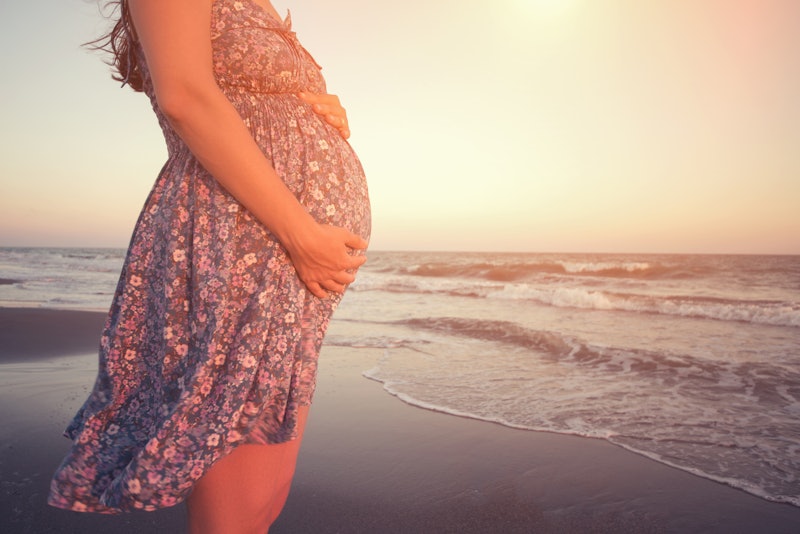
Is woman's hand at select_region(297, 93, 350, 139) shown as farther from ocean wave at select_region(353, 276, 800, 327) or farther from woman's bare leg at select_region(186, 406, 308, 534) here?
ocean wave at select_region(353, 276, 800, 327)

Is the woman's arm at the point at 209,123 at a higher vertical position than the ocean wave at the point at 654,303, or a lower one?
higher

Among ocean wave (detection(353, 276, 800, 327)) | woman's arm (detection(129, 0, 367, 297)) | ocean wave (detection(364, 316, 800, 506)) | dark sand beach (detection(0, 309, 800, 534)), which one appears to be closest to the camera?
woman's arm (detection(129, 0, 367, 297))

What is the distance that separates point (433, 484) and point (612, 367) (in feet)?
13.3

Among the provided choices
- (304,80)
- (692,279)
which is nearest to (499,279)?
(692,279)

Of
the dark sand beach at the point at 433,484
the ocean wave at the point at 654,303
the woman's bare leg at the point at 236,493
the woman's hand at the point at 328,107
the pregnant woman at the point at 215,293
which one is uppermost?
the woman's hand at the point at 328,107

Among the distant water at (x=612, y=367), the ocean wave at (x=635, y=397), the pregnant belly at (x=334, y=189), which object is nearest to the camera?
the pregnant belly at (x=334, y=189)

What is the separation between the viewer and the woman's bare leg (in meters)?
1.05

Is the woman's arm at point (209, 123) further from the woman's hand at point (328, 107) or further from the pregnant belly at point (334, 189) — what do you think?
the woman's hand at point (328, 107)

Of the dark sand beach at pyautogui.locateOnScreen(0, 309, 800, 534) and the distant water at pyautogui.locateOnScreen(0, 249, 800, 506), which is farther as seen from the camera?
the distant water at pyautogui.locateOnScreen(0, 249, 800, 506)

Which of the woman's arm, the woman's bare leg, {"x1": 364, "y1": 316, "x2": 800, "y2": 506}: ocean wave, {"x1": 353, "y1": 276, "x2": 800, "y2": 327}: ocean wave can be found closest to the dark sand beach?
{"x1": 364, "y1": 316, "x2": 800, "y2": 506}: ocean wave

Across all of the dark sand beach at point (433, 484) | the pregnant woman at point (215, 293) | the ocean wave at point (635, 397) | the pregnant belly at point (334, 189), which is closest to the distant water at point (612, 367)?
the ocean wave at point (635, 397)

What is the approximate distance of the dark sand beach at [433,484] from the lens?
2.59m

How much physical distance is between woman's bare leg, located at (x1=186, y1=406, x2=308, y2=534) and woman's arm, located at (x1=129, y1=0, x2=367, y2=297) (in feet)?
1.47

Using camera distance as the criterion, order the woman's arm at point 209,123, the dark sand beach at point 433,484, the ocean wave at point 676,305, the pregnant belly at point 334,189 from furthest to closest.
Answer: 1. the ocean wave at point 676,305
2. the dark sand beach at point 433,484
3. the pregnant belly at point 334,189
4. the woman's arm at point 209,123
